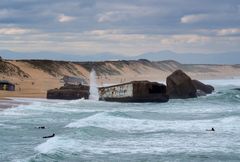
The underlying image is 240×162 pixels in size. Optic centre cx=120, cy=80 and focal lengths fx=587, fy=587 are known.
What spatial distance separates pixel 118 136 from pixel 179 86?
110 ft

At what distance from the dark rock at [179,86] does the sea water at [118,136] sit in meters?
12.5

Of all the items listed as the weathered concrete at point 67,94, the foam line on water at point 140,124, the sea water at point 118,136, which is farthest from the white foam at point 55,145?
the weathered concrete at point 67,94

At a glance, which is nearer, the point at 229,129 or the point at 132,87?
the point at 229,129

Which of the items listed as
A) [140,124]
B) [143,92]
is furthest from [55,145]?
[143,92]

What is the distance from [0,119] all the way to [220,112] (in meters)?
20.9

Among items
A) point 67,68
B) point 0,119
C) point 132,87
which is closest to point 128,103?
point 132,87

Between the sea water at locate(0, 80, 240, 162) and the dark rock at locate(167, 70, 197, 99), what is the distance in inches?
492

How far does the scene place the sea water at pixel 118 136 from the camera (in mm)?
26156

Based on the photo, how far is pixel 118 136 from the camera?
32.8 metres

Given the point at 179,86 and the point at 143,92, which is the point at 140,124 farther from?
the point at 179,86

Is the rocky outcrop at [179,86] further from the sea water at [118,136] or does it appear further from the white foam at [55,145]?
the white foam at [55,145]

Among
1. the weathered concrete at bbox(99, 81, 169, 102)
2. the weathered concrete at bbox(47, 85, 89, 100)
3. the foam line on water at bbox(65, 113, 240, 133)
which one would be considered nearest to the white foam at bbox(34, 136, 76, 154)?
the foam line on water at bbox(65, 113, 240, 133)

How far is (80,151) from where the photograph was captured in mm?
27047

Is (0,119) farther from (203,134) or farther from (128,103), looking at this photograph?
(128,103)
